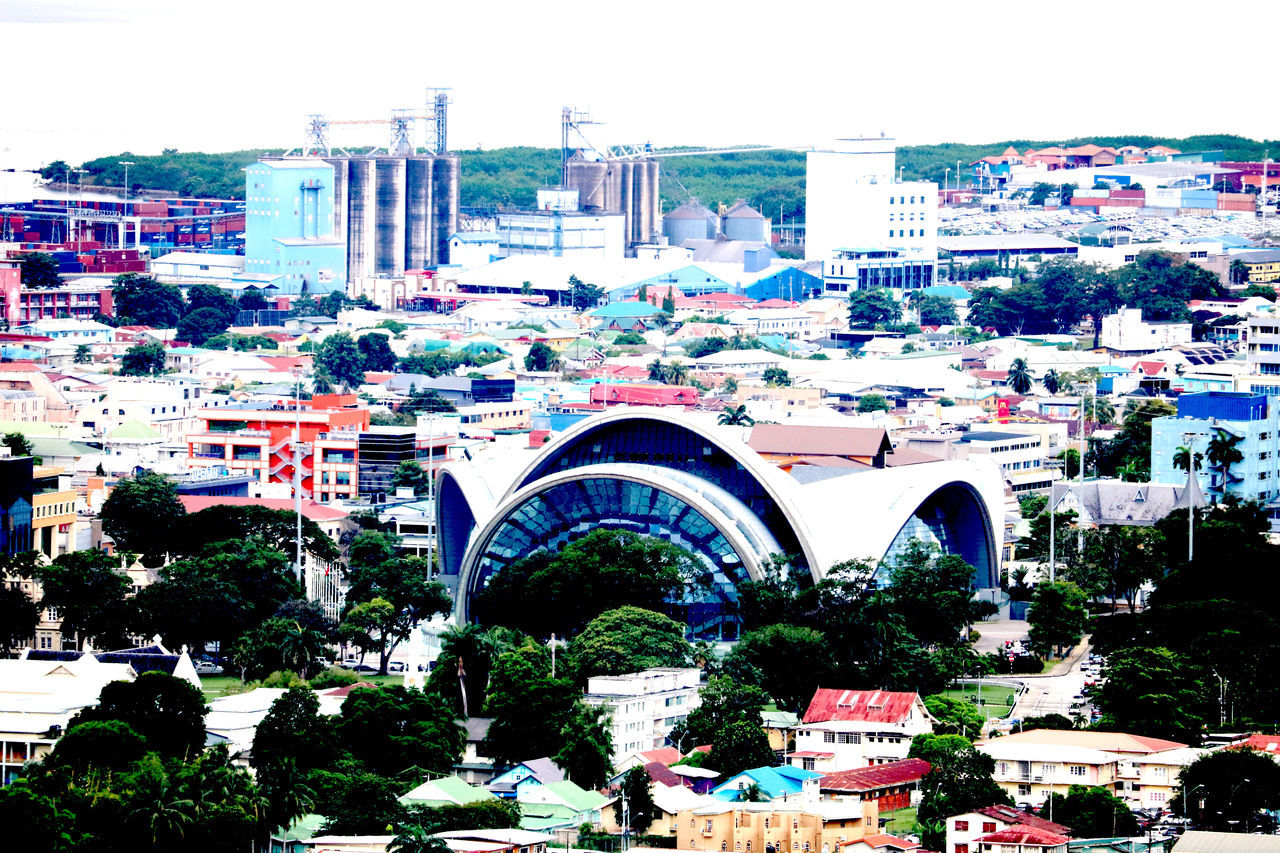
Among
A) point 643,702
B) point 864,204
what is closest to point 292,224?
point 864,204

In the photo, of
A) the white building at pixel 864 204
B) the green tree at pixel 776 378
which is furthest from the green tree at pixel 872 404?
the white building at pixel 864 204

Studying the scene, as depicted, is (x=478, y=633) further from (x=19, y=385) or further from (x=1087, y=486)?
(x=19, y=385)

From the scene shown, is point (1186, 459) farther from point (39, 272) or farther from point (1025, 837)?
point (39, 272)

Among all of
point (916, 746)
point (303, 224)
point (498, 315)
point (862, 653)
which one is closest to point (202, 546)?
point (862, 653)

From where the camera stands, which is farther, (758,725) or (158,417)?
(158,417)

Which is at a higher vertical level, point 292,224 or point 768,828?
point 292,224
